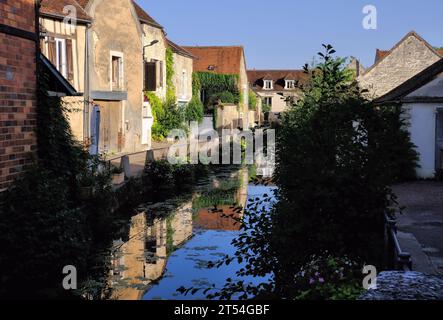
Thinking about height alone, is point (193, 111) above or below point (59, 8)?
below

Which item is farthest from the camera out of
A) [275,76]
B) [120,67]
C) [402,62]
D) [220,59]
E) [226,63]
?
[275,76]

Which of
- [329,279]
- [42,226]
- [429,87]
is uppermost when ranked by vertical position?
[429,87]

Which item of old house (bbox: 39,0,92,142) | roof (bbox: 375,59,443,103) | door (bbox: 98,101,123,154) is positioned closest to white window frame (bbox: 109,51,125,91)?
door (bbox: 98,101,123,154)

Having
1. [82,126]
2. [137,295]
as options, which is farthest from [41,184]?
[82,126]

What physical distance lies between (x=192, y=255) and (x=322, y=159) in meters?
5.30

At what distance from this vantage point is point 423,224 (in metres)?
9.66

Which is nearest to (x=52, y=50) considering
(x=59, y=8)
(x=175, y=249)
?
(x=59, y=8)

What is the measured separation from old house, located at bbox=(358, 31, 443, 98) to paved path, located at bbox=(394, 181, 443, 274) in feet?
48.5

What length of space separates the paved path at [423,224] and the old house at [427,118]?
2.42 feet

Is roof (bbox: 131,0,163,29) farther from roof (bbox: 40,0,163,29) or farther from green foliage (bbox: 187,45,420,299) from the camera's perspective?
green foliage (bbox: 187,45,420,299)

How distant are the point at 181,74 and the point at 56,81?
1061 inches

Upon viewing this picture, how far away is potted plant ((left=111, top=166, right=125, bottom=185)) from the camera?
14.3 metres

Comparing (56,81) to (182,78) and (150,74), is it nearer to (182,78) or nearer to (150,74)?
(150,74)

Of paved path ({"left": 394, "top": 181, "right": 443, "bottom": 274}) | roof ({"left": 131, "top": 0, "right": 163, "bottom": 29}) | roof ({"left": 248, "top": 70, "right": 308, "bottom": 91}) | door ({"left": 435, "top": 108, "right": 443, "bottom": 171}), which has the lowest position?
paved path ({"left": 394, "top": 181, "right": 443, "bottom": 274})
